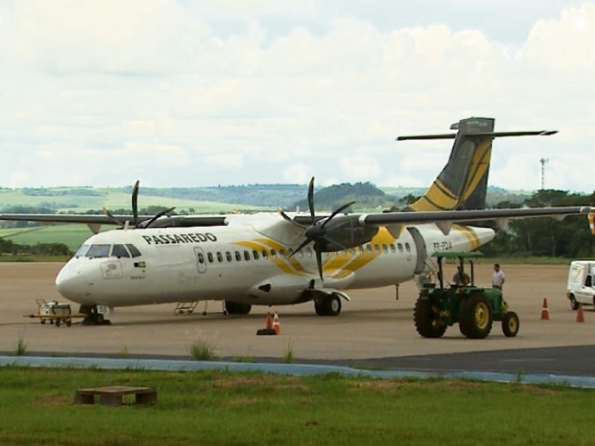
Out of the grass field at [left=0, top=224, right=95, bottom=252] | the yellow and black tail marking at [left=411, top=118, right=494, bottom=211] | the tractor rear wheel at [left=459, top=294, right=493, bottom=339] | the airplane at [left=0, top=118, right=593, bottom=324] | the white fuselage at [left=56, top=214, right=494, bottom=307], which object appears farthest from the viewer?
the grass field at [left=0, top=224, right=95, bottom=252]

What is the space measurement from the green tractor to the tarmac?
36 cm

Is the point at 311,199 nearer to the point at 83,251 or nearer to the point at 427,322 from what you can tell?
the point at 83,251

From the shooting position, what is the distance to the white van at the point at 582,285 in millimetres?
43906

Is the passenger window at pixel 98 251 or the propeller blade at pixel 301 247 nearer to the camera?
the passenger window at pixel 98 251

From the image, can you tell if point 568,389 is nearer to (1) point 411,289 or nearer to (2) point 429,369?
(2) point 429,369

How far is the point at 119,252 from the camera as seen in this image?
36.9 metres

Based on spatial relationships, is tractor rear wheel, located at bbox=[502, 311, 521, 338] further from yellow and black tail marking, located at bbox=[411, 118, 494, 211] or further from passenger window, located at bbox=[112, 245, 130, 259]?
yellow and black tail marking, located at bbox=[411, 118, 494, 211]

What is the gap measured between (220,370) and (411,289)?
38881 mm

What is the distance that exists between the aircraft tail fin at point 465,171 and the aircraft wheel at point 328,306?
6.68 m

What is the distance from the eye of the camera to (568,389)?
20.8 metres

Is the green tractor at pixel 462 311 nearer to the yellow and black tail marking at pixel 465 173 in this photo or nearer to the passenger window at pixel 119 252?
the passenger window at pixel 119 252

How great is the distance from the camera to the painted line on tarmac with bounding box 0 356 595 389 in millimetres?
22359

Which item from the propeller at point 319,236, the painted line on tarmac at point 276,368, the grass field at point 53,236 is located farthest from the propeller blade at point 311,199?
the grass field at point 53,236

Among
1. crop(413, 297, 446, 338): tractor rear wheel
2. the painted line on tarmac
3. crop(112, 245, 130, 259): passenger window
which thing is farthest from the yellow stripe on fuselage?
the painted line on tarmac
